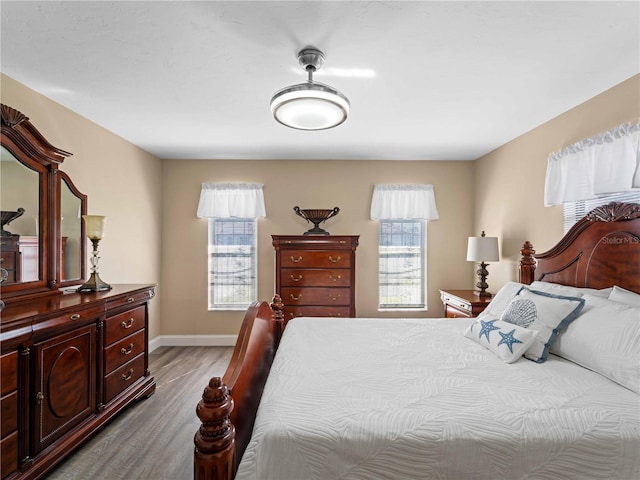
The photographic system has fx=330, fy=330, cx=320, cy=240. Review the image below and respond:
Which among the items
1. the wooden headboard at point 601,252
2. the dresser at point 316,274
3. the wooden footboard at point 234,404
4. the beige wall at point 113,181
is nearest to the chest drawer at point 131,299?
the beige wall at point 113,181

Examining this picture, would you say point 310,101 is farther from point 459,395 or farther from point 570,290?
point 570,290

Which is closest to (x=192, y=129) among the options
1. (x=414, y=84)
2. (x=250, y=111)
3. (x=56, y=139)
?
(x=250, y=111)

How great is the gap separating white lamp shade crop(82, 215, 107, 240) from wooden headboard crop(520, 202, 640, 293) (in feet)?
11.8

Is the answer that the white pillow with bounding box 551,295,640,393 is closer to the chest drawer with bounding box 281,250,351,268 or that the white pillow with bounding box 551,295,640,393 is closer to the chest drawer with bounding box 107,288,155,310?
the chest drawer with bounding box 281,250,351,268

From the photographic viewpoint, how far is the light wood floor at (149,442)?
6.45 ft

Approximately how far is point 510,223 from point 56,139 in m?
4.31

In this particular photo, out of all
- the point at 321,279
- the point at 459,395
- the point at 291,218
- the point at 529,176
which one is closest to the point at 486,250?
the point at 529,176

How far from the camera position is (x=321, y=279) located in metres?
3.78

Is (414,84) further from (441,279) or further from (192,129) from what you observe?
(441,279)

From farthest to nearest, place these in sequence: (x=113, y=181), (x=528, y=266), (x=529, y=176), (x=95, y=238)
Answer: (x=113, y=181) → (x=529, y=176) → (x=528, y=266) → (x=95, y=238)

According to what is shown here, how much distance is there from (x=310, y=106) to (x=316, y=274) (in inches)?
86.8

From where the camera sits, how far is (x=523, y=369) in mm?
1634

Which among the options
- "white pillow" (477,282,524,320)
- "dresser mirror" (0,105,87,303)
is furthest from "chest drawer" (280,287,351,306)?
"dresser mirror" (0,105,87,303)

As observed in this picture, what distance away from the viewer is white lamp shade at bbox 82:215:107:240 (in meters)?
2.63
